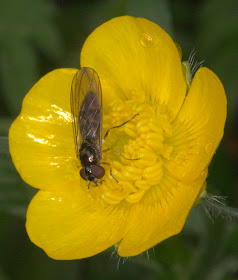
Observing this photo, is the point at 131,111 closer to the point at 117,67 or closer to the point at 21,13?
the point at 117,67

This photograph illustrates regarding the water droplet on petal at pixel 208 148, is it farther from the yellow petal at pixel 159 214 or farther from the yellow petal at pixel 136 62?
the yellow petal at pixel 136 62

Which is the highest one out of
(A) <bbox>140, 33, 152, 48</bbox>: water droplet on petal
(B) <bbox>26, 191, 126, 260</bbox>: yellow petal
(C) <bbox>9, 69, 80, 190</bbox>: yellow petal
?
(A) <bbox>140, 33, 152, 48</bbox>: water droplet on petal

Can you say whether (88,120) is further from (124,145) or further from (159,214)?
(159,214)

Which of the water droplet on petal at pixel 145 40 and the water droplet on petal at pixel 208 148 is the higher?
the water droplet on petal at pixel 145 40

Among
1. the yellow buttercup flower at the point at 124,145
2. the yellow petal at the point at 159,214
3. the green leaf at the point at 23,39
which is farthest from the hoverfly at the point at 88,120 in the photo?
the green leaf at the point at 23,39

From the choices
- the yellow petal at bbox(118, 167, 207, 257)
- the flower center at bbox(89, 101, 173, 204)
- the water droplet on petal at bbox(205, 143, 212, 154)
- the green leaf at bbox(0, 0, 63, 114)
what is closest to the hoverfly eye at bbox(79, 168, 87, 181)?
the flower center at bbox(89, 101, 173, 204)

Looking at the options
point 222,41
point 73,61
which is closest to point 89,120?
point 73,61

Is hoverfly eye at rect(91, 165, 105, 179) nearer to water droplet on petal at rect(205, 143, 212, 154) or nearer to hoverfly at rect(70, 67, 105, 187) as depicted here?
hoverfly at rect(70, 67, 105, 187)
